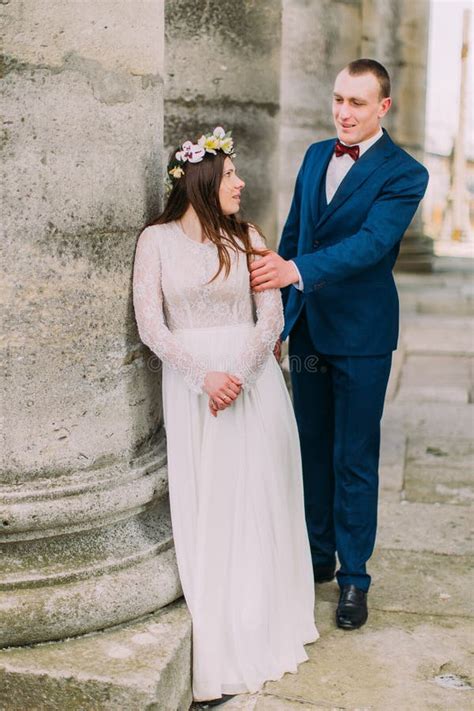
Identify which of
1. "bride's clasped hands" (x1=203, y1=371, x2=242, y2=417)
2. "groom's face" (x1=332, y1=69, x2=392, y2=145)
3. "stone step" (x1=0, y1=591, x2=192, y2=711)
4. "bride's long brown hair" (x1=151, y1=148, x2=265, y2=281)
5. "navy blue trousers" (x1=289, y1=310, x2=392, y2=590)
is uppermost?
"groom's face" (x1=332, y1=69, x2=392, y2=145)

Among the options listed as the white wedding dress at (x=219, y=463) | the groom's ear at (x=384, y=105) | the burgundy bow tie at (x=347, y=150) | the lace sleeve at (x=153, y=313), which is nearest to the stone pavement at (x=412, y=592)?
the white wedding dress at (x=219, y=463)

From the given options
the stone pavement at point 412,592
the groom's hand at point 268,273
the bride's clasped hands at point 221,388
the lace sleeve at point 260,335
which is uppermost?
the groom's hand at point 268,273

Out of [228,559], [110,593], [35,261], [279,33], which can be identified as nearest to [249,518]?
[228,559]

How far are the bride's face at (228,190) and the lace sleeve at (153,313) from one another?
263mm

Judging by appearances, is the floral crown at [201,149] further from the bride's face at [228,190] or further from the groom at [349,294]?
the groom at [349,294]

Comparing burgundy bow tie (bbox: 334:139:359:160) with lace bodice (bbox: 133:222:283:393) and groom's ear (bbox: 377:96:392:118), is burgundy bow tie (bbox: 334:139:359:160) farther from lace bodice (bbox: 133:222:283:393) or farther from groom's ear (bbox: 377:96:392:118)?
lace bodice (bbox: 133:222:283:393)

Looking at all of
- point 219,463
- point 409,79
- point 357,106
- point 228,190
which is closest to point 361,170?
point 357,106

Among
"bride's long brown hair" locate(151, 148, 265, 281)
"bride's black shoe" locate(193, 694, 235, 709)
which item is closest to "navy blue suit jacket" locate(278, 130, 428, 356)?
"bride's long brown hair" locate(151, 148, 265, 281)

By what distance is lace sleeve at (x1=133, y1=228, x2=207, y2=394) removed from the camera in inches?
130

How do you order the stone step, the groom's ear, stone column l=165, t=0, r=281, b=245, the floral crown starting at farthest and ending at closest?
1. stone column l=165, t=0, r=281, b=245
2. the groom's ear
3. the floral crown
4. the stone step

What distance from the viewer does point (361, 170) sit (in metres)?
3.73

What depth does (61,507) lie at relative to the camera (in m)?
3.17

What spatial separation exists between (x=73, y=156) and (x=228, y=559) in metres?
1.30

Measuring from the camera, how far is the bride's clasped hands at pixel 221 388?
10.9 feet
